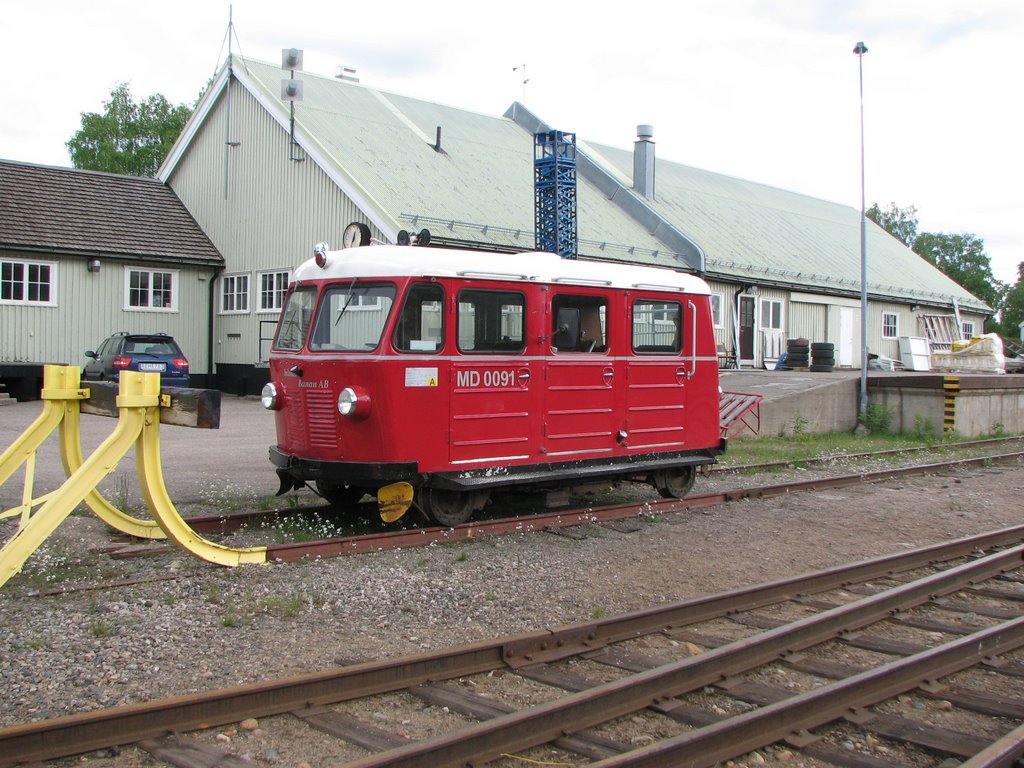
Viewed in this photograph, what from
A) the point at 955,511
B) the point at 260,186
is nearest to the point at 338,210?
the point at 260,186

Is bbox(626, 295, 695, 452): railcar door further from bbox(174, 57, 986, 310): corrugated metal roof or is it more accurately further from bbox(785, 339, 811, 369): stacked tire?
bbox(785, 339, 811, 369): stacked tire

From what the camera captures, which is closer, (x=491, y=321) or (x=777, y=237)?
(x=491, y=321)

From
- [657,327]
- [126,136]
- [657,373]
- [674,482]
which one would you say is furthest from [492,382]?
[126,136]

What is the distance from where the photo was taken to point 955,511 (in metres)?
11.8

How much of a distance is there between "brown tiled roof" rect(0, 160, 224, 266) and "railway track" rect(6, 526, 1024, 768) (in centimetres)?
2057

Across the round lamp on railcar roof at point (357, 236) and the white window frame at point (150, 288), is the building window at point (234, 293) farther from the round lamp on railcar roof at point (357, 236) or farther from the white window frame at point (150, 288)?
the round lamp on railcar roof at point (357, 236)

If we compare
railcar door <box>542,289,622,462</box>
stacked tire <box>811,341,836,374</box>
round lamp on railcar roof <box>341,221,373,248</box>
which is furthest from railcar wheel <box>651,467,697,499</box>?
stacked tire <box>811,341,836,374</box>

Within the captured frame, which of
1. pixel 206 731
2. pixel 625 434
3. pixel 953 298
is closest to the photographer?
pixel 206 731

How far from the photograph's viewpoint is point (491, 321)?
9242 millimetres

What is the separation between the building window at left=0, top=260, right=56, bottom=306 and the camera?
22500mm

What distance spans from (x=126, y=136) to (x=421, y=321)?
46388 millimetres

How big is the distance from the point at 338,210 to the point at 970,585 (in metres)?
16.8

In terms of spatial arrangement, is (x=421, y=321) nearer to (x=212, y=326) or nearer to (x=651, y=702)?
(x=651, y=702)

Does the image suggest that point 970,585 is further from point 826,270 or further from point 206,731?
point 826,270
